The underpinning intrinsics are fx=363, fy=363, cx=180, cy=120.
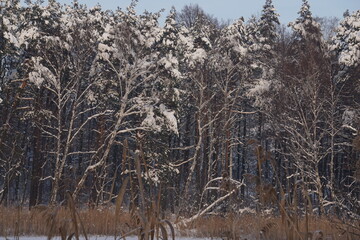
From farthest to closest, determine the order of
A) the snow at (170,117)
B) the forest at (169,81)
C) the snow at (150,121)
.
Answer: the snow at (170,117) < the snow at (150,121) < the forest at (169,81)

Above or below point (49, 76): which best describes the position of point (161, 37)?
above

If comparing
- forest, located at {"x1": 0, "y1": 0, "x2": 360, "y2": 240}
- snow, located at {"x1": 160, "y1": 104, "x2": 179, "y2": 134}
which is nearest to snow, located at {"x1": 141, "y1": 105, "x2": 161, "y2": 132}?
forest, located at {"x1": 0, "y1": 0, "x2": 360, "y2": 240}

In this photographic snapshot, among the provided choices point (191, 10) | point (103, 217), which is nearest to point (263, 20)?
point (191, 10)

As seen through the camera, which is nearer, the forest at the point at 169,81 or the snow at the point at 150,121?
the forest at the point at 169,81

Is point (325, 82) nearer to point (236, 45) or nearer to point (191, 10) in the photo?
point (236, 45)

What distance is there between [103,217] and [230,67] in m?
14.1

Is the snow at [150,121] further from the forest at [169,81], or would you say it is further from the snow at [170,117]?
the snow at [170,117]

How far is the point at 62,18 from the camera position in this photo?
21766mm

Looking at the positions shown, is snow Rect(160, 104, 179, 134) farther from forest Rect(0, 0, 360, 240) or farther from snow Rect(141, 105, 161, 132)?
snow Rect(141, 105, 161, 132)

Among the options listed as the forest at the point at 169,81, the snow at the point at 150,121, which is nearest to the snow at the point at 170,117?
the forest at the point at 169,81

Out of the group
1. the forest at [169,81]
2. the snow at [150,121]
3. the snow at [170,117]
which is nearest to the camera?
the forest at [169,81]

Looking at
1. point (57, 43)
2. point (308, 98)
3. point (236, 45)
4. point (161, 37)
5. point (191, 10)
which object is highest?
point (191, 10)

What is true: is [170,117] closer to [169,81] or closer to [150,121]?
[150,121]

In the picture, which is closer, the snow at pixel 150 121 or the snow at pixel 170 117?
the snow at pixel 150 121
